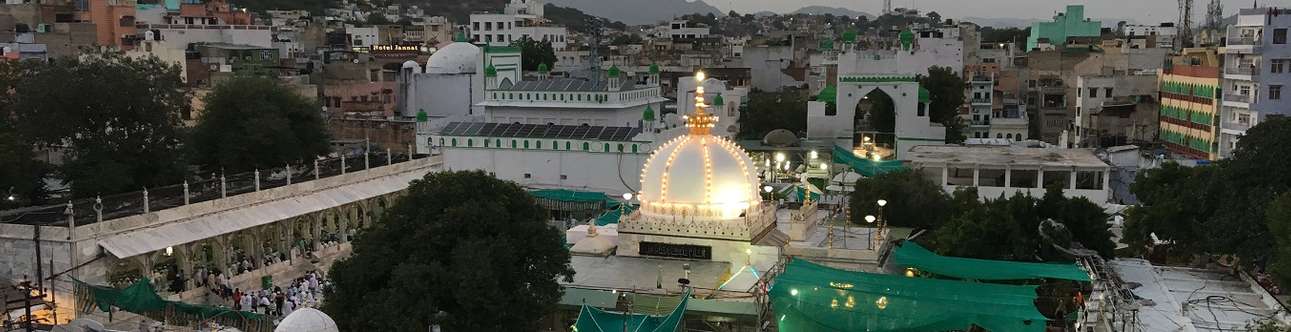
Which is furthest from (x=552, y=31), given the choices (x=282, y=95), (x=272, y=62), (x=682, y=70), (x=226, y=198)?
(x=226, y=198)

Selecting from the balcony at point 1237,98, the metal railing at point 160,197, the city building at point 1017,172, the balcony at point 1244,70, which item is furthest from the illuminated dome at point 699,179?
the balcony at point 1237,98

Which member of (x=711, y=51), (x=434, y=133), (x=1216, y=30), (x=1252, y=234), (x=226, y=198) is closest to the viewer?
(x=1252, y=234)

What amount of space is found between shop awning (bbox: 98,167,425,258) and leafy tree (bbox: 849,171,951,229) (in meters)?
14.0

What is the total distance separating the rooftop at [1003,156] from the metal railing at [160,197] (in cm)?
1833

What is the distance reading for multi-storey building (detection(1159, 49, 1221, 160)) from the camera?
40.9 metres

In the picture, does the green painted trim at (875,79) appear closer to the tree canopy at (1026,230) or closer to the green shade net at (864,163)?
the green shade net at (864,163)

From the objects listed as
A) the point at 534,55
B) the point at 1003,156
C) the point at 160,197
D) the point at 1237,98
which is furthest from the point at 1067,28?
the point at 160,197

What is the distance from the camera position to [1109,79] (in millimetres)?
50500

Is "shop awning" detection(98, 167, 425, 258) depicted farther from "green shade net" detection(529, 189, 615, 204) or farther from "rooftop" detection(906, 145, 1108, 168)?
"rooftop" detection(906, 145, 1108, 168)

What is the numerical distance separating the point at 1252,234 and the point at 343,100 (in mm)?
41588

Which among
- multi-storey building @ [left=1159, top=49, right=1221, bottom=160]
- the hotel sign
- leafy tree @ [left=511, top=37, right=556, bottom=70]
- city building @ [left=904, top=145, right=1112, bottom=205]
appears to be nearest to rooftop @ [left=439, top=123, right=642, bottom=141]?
city building @ [left=904, top=145, right=1112, bottom=205]

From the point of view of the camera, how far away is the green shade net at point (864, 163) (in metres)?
37.2

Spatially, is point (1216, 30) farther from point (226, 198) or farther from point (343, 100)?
point (226, 198)

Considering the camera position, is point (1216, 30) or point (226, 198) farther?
point (1216, 30)
